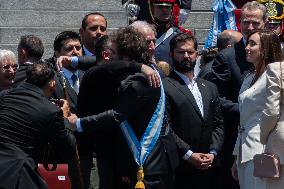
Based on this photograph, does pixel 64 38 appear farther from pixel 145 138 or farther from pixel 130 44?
pixel 145 138

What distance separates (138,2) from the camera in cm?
1149

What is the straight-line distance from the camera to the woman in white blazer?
25.3 ft

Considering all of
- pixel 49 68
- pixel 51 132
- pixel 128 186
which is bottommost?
pixel 128 186

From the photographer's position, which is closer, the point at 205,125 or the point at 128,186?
the point at 128,186

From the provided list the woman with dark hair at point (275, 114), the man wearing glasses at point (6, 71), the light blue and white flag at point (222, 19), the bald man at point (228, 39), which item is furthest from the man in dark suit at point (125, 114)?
the light blue and white flag at point (222, 19)

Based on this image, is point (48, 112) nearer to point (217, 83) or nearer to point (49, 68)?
point (49, 68)

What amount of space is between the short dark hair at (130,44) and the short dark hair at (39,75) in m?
0.59

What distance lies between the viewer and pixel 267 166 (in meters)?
7.36

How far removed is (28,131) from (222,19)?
5010 mm

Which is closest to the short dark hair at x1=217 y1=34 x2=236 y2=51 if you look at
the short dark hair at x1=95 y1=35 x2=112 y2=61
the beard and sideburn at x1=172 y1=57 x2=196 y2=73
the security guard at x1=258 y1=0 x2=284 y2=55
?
the security guard at x1=258 y1=0 x2=284 y2=55

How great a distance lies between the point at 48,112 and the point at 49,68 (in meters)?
A: 0.39

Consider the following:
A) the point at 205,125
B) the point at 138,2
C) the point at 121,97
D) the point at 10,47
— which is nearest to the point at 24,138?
the point at 121,97

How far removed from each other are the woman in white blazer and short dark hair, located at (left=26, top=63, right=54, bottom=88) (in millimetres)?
1583

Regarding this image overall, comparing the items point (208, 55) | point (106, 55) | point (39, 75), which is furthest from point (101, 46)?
point (208, 55)
